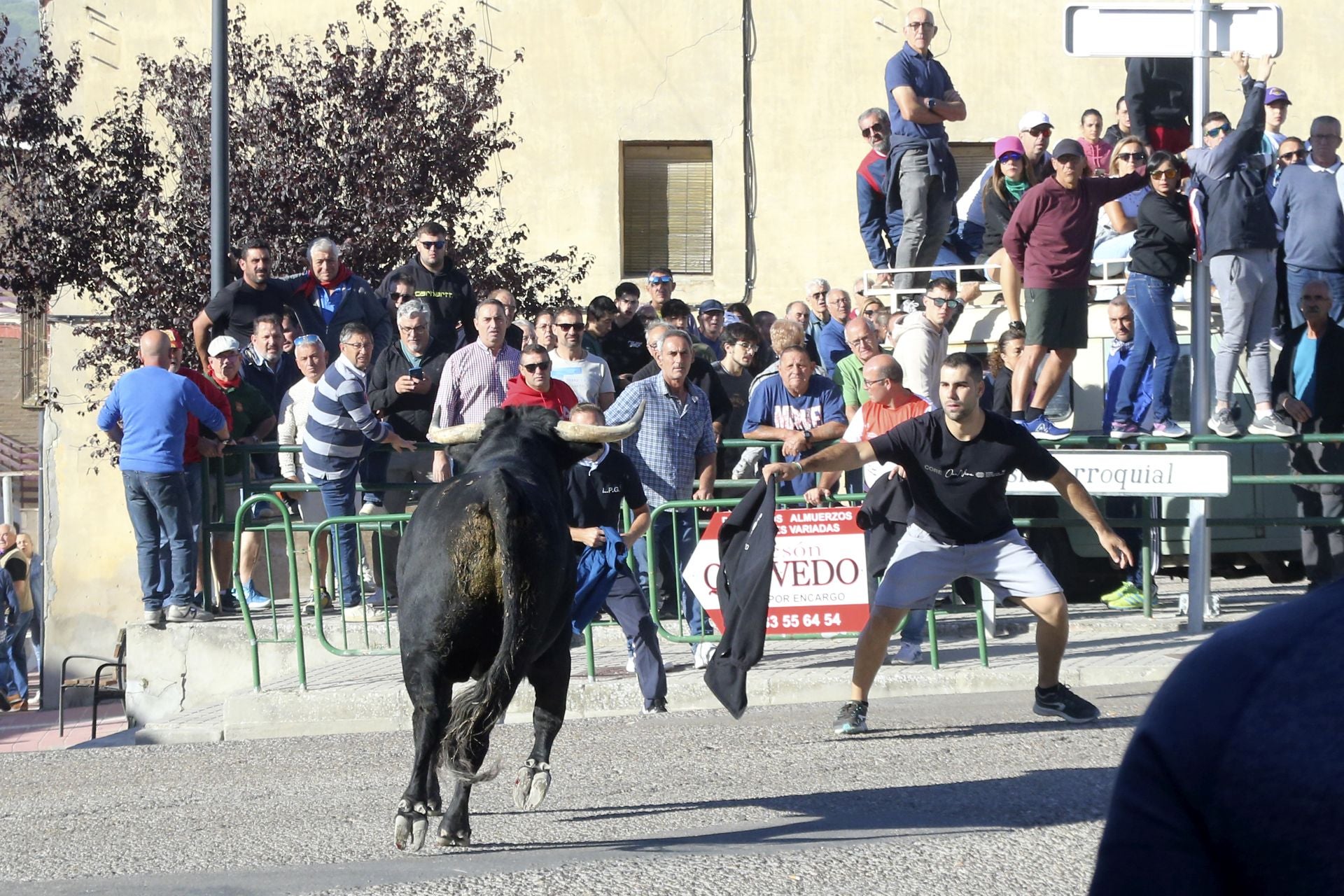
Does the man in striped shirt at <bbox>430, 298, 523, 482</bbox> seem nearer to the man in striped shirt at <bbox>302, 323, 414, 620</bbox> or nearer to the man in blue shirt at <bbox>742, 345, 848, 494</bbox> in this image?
the man in striped shirt at <bbox>302, 323, 414, 620</bbox>

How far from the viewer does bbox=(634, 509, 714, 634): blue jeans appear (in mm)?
9656

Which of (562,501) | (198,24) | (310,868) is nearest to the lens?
(310,868)

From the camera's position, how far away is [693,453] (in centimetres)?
1011

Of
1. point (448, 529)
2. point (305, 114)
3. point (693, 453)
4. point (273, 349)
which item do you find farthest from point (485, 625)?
point (305, 114)

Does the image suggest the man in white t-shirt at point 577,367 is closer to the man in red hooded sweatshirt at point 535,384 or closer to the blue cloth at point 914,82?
the man in red hooded sweatshirt at point 535,384

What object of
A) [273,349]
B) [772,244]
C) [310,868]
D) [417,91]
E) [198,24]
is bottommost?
[310,868]

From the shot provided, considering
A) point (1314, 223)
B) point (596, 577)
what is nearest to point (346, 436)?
point (596, 577)

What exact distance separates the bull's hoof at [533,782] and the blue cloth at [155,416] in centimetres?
517

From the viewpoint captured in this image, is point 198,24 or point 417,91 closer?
point 417,91

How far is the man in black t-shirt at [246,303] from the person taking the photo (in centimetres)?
1191

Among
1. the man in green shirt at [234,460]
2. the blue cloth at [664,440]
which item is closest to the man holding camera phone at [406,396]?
the man in green shirt at [234,460]

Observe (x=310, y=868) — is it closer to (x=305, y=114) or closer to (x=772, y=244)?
(x=305, y=114)

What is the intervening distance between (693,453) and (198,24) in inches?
550

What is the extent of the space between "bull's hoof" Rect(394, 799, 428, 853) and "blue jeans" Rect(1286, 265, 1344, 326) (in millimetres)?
8231
